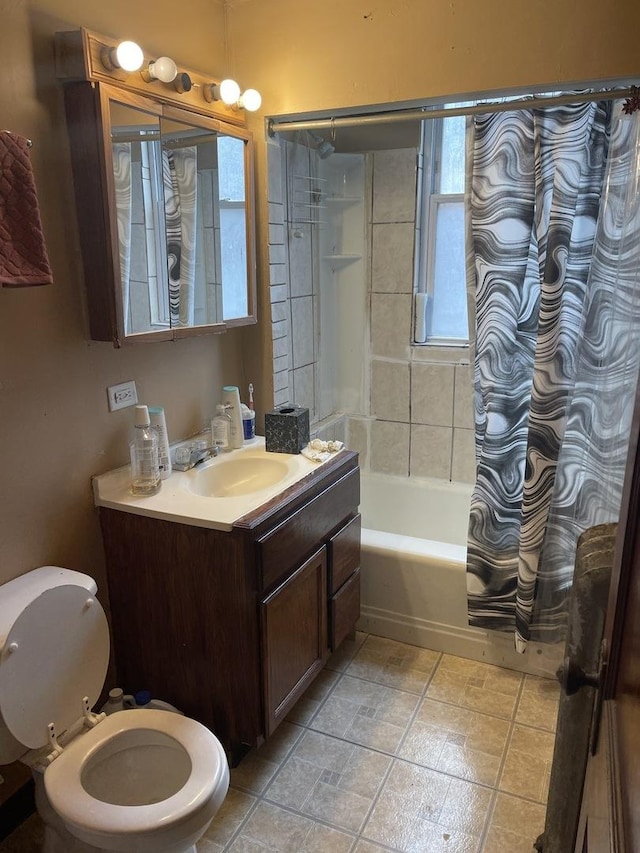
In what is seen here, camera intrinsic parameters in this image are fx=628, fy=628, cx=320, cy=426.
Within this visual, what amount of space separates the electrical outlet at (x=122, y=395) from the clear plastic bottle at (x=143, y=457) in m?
0.10

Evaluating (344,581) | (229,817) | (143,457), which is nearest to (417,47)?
(143,457)

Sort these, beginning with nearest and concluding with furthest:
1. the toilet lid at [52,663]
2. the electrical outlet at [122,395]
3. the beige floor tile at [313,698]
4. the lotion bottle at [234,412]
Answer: the toilet lid at [52,663], the electrical outlet at [122,395], the beige floor tile at [313,698], the lotion bottle at [234,412]

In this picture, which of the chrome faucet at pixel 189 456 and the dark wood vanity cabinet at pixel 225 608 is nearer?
the dark wood vanity cabinet at pixel 225 608

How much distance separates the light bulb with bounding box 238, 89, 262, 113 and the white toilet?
1.62 m

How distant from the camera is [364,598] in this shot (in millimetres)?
2598

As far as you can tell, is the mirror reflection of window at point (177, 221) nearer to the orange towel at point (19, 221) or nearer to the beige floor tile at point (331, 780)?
the orange towel at point (19, 221)

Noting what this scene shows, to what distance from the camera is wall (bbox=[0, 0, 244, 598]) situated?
1581 millimetres

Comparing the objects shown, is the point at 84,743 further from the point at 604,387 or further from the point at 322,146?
the point at 322,146

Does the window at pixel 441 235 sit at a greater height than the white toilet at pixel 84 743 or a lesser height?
greater

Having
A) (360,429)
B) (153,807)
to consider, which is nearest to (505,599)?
(360,429)

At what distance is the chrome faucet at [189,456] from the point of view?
209 centimetres

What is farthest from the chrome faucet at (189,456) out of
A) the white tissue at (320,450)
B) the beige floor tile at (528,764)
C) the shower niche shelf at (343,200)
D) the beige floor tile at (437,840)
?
the shower niche shelf at (343,200)

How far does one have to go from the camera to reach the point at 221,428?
226 centimetres

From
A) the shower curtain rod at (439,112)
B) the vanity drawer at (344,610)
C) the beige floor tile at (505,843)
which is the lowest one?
the beige floor tile at (505,843)
